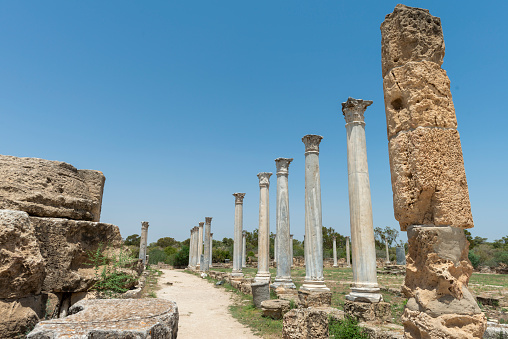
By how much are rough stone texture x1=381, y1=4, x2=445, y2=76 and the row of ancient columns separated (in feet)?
94.7

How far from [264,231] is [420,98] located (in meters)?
13.6

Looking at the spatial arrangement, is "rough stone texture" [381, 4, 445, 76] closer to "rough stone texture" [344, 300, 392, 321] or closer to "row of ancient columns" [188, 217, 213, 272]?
"rough stone texture" [344, 300, 392, 321]

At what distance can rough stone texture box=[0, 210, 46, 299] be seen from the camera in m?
3.11

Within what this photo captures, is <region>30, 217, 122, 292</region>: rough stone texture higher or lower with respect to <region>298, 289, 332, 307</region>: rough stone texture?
higher

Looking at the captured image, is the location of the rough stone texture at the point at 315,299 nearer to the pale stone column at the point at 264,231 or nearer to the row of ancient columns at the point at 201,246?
the pale stone column at the point at 264,231

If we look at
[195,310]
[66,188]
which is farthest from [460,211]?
[195,310]

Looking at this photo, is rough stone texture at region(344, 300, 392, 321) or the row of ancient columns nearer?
rough stone texture at region(344, 300, 392, 321)

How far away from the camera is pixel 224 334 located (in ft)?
27.3

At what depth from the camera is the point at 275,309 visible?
959cm

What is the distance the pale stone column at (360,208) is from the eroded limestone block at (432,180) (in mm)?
5437

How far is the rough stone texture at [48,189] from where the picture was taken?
3.81 m

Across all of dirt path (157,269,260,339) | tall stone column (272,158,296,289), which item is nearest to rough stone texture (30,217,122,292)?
dirt path (157,269,260,339)

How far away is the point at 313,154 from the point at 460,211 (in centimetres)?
946

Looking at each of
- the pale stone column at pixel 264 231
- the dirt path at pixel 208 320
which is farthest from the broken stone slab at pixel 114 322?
the pale stone column at pixel 264 231
